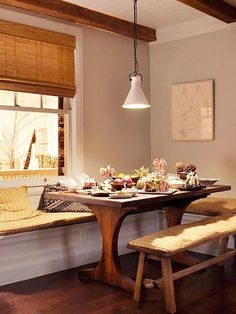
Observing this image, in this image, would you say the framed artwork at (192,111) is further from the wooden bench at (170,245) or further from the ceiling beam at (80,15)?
the wooden bench at (170,245)

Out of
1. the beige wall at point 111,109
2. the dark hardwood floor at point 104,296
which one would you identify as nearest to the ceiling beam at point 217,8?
the beige wall at point 111,109

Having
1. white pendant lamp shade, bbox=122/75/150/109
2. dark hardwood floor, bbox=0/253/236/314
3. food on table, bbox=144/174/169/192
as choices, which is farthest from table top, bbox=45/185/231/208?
white pendant lamp shade, bbox=122/75/150/109

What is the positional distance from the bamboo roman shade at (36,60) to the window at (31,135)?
0.16m

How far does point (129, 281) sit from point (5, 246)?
1.10m

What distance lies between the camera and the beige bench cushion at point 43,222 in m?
3.57

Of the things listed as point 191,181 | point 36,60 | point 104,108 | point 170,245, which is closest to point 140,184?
point 191,181

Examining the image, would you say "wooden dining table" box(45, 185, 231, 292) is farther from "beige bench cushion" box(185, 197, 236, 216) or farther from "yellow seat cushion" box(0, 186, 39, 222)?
"beige bench cushion" box(185, 197, 236, 216)

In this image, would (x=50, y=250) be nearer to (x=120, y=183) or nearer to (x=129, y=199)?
(x=120, y=183)

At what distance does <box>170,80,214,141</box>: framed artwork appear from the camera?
16.7 ft

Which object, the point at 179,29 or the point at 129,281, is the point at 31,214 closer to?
the point at 129,281

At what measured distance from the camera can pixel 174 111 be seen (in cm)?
A: 543

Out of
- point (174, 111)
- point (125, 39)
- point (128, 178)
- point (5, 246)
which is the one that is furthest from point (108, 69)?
point (5, 246)

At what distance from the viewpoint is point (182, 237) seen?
3.22 m

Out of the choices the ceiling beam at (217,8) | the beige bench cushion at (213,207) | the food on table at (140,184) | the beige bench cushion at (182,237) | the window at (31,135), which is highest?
the ceiling beam at (217,8)
